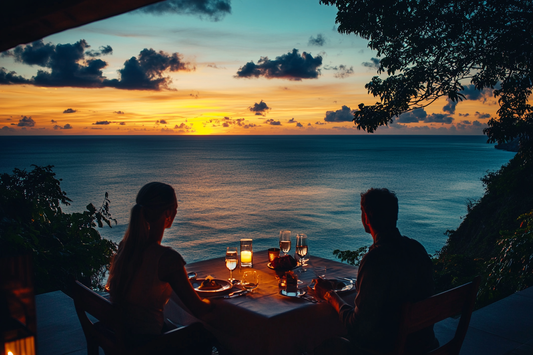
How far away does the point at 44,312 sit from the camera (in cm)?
410

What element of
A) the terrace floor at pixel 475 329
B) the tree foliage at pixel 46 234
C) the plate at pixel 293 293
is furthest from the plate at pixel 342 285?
the tree foliage at pixel 46 234

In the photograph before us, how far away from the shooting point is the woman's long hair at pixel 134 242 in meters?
2.17

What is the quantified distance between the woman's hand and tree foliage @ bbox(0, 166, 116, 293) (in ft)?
11.2

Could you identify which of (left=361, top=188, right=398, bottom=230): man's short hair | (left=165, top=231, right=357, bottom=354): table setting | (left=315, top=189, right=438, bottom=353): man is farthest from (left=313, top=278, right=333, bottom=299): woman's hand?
(left=361, top=188, right=398, bottom=230): man's short hair

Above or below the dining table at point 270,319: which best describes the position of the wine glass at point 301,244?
above

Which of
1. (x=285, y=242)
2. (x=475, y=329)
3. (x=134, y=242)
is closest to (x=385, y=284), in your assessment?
(x=285, y=242)

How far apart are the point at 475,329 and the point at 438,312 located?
218 centimetres

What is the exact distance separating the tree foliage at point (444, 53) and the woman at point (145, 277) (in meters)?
5.48

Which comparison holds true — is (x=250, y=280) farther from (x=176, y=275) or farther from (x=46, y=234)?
(x=46, y=234)

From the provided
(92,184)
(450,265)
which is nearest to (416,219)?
(450,265)

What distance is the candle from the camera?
10.2 feet

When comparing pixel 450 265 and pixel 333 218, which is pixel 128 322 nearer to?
pixel 450 265

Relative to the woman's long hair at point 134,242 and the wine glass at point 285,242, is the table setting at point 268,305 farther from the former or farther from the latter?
the woman's long hair at point 134,242

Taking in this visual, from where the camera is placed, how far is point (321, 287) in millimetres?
2512
